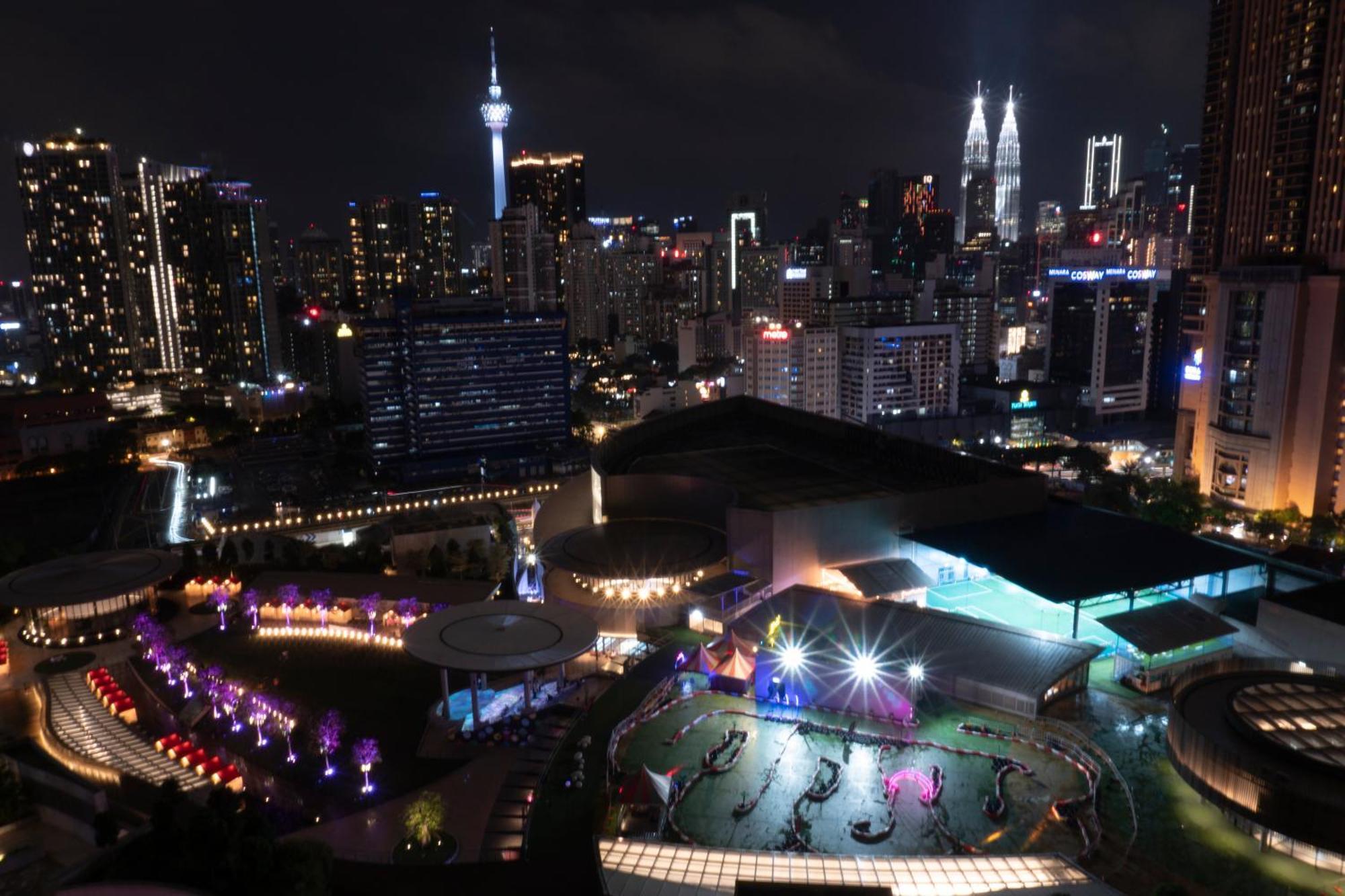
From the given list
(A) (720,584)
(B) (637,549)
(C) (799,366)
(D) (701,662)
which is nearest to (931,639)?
(D) (701,662)

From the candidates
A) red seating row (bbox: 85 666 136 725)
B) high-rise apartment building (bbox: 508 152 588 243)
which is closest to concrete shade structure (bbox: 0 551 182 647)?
red seating row (bbox: 85 666 136 725)

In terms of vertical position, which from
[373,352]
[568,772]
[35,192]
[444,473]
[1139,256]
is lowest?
[444,473]

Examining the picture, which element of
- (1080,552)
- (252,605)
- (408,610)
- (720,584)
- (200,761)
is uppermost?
(1080,552)

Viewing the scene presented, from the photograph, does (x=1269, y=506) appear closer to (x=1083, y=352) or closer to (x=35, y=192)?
(x=1083, y=352)

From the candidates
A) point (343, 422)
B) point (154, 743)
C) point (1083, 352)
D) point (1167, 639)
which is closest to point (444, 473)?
point (343, 422)

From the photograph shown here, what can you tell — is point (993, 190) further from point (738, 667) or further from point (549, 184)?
point (738, 667)

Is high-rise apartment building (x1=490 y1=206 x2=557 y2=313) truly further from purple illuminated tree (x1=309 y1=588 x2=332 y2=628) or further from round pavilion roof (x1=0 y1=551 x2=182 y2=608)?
purple illuminated tree (x1=309 y1=588 x2=332 y2=628)
